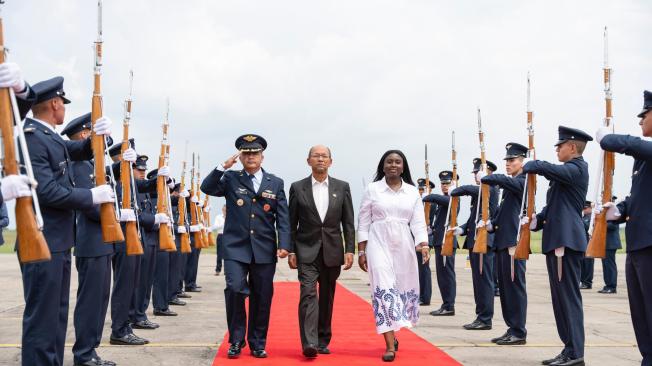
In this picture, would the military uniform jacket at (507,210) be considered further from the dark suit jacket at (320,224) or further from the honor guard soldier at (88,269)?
the honor guard soldier at (88,269)

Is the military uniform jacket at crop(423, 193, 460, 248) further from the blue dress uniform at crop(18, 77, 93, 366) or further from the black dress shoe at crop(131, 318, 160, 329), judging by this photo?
the blue dress uniform at crop(18, 77, 93, 366)

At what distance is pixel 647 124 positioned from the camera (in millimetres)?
5445

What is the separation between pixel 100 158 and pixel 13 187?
1555 mm

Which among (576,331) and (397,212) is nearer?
(576,331)

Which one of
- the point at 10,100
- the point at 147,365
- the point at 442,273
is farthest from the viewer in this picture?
Result: the point at 442,273

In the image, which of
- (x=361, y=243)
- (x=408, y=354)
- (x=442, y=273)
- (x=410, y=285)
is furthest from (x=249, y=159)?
(x=442, y=273)

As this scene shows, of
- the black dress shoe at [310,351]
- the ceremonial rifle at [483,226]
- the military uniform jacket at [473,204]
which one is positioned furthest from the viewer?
the military uniform jacket at [473,204]

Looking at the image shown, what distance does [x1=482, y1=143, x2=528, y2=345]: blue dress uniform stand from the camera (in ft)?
25.7

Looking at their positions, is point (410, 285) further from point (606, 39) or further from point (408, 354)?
point (606, 39)

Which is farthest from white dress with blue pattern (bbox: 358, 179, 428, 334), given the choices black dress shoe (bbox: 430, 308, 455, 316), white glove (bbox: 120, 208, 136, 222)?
black dress shoe (bbox: 430, 308, 455, 316)

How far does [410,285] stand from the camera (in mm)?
7129

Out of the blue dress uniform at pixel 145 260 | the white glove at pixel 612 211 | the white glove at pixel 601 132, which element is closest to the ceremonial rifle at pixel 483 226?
the white glove at pixel 612 211

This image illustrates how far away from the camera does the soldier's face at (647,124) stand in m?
5.43

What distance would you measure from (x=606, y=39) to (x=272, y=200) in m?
3.54
